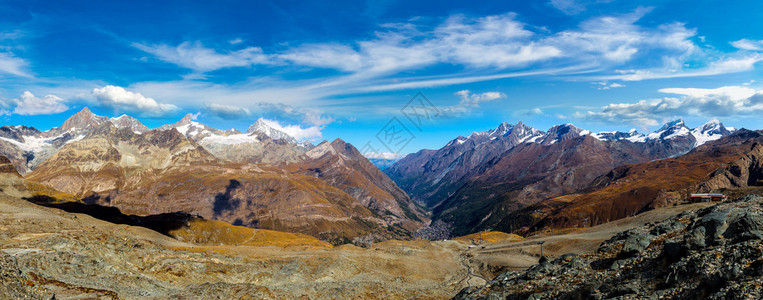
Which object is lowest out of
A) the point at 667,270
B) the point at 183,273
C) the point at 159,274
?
the point at 183,273

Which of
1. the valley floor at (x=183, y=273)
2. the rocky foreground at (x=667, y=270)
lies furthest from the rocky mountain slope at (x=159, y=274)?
the rocky foreground at (x=667, y=270)

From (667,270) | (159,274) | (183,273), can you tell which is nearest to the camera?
(667,270)

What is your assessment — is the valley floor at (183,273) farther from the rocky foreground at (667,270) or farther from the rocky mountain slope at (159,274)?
the rocky foreground at (667,270)

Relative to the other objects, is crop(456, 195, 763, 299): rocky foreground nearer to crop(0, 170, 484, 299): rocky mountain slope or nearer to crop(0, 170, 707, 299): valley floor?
crop(0, 170, 484, 299): rocky mountain slope

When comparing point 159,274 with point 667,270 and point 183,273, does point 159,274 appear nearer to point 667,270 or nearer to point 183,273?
point 183,273

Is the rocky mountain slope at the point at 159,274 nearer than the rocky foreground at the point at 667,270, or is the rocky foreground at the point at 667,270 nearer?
the rocky foreground at the point at 667,270

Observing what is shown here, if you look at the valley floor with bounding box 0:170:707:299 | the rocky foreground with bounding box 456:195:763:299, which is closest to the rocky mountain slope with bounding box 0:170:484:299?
the valley floor with bounding box 0:170:707:299

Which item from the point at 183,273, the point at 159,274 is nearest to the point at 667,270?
the point at 183,273

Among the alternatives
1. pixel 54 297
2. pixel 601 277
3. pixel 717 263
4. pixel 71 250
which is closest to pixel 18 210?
pixel 71 250
